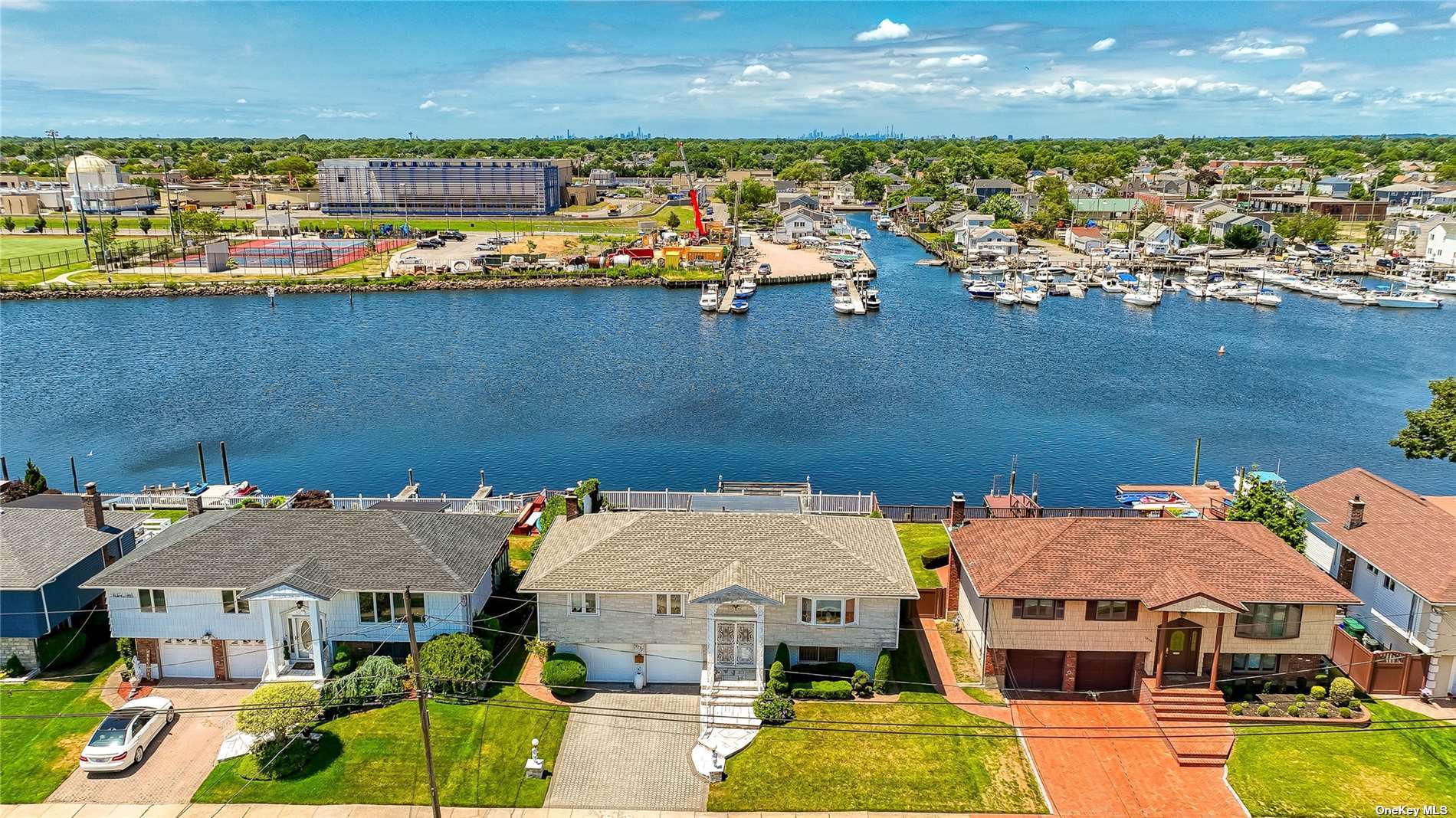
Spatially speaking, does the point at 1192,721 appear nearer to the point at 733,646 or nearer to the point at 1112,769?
the point at 1112,769

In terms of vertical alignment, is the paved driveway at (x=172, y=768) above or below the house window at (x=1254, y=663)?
below

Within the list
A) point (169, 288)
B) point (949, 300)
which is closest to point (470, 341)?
point (169, 288)

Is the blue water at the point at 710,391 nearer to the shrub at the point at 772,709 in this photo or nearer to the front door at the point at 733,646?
the front door at the point at 733,646

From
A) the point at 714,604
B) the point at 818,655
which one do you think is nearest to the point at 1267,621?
the point at 818,655

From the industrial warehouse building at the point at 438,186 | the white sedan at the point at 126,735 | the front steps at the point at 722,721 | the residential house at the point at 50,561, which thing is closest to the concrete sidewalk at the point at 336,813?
the white sedan at the point at 126,735

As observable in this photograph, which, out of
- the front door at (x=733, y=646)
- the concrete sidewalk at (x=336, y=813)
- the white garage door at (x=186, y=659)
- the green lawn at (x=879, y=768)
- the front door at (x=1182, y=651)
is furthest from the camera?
the white garage door at (x=186, y=659)
